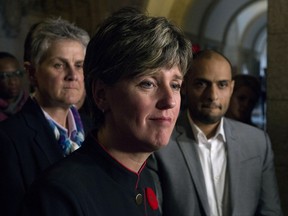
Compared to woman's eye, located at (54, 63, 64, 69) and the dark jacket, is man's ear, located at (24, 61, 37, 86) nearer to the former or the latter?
woman's eye, located at (54, 63, 64, 69)

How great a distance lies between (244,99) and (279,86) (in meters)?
0.73

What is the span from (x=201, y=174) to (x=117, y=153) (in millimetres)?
1242

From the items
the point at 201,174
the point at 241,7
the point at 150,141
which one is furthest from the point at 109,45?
the point at 241,7

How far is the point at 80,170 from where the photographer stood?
136 centimetres

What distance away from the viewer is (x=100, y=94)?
1.50 meters

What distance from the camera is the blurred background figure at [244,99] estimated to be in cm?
439

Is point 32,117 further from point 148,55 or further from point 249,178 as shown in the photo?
point 249,178

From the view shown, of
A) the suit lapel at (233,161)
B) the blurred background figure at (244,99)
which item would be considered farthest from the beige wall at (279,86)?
the suit lapel at (233,161)

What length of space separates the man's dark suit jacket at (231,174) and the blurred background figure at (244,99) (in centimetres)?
151

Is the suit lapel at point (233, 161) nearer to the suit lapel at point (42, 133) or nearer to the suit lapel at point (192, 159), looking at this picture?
the suit lapel at point (192, 159)

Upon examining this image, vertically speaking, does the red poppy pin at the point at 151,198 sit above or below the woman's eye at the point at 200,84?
below

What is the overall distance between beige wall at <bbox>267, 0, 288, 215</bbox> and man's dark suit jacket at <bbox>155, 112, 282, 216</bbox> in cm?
88

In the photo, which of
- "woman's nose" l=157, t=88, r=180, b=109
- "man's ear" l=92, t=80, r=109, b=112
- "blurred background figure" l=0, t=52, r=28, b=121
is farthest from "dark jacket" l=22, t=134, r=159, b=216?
"blurred background figure" l=0, t=52, r=28, b=121

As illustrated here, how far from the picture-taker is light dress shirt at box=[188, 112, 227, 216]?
2.62 m
